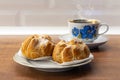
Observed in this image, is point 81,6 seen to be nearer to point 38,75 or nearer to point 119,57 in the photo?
point 119,57

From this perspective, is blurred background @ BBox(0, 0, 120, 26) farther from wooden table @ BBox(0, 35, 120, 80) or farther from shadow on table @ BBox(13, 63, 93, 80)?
shadow on table @ BBox(13, 63, 93, 80)

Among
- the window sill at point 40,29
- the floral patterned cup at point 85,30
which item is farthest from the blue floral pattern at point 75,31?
the window sill at point 40,29

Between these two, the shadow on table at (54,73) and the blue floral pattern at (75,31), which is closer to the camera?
the shadow on table at (54,73)

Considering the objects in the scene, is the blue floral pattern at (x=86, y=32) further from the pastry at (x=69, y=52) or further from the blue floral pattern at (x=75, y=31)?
the pastry at (x=69, y=52)

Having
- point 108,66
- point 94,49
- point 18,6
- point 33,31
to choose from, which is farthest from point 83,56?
point 18,6

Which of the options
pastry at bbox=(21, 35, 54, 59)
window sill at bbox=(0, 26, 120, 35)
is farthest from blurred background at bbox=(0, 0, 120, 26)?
pastry at bbox=(21, 35, 54, 59)

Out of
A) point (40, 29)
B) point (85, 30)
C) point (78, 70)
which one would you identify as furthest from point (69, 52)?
point (40, 29)
